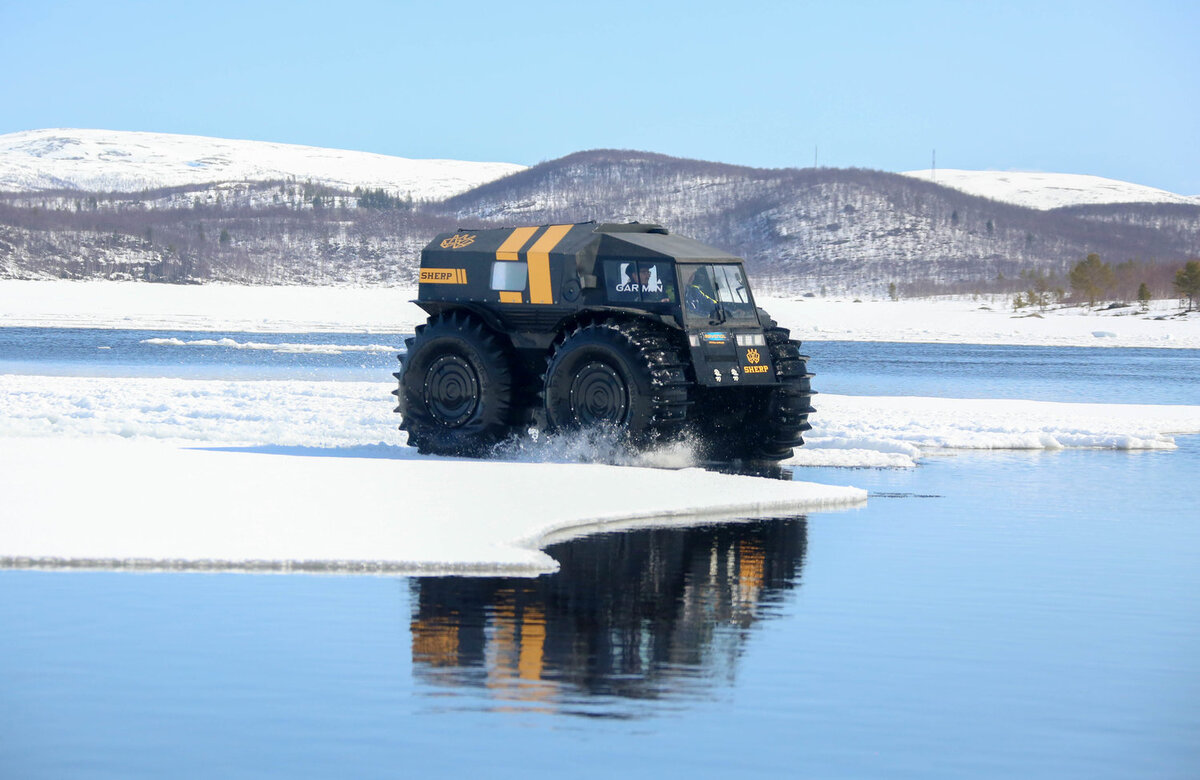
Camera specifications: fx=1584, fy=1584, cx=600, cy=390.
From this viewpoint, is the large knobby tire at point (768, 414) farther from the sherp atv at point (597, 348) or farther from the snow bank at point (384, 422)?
the snow bank at point (384, 422)

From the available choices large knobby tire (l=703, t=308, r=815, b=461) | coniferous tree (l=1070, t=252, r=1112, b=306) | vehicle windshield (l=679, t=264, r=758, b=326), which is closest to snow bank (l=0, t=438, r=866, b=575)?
large knobby tire (l=703, t=308, r=815, b=461)

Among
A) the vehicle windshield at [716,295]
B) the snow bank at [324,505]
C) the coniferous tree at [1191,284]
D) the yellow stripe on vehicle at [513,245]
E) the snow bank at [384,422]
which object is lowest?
the snow bank at [324,505]

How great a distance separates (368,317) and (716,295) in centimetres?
6132

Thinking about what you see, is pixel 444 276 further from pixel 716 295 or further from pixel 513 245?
pixel 716 295

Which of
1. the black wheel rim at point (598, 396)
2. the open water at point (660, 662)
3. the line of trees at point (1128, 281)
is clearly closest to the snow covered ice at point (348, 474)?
the black wheel rim at point (598, 396)

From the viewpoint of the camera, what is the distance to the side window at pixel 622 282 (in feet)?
60.7

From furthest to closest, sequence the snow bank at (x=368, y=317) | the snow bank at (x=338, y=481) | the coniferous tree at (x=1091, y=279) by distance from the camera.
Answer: the coniferous tree at (x=1091, y=279) → the snow bank at (x=368, y=317) → the snow bank at (x=338, y=481)

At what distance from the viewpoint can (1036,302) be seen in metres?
118

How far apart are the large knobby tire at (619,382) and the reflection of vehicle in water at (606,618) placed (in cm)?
406

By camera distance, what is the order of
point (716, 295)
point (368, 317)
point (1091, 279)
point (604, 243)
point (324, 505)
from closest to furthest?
point (324, 505) < point (716, 295) < point (604, 243) < point (368, 317) < point (1091, 279)

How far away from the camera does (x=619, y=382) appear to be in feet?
58.4

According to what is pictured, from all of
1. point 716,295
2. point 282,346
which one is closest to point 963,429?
point 716,295

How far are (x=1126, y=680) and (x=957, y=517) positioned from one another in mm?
6360

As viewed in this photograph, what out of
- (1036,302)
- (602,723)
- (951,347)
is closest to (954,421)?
(602,723)
